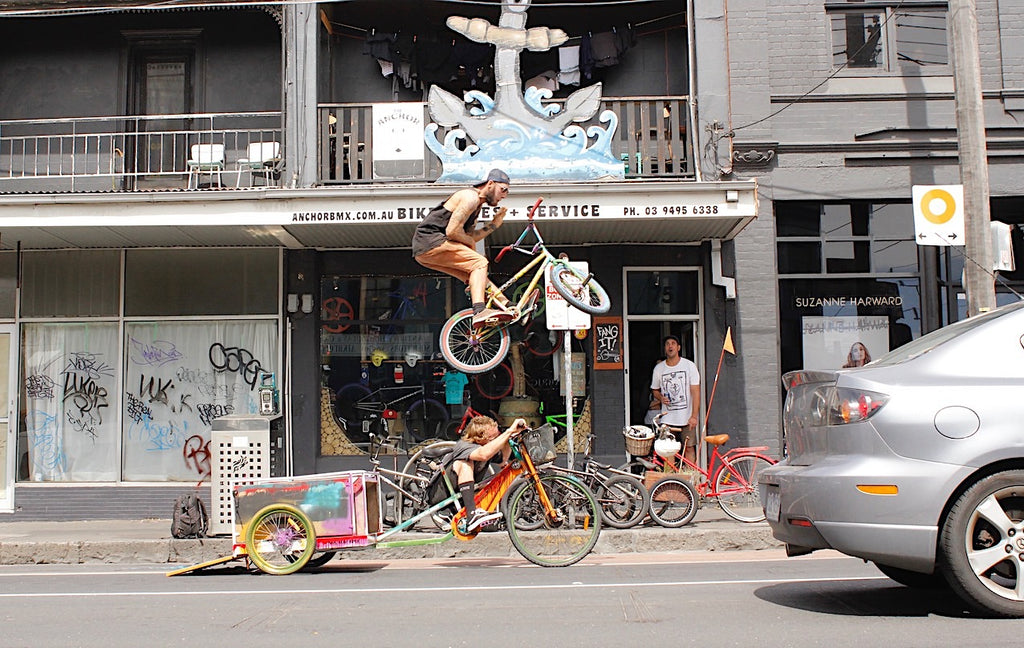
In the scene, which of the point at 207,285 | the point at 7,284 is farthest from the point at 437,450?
the point at 7,284

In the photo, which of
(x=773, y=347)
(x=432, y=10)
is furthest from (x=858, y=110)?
(x=432, y=10)

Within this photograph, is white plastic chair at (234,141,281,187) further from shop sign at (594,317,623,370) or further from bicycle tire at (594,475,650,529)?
bicycle tire at (594,475,650,529)

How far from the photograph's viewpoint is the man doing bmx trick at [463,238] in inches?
322

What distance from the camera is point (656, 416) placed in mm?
11781

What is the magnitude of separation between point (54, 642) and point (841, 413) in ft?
15.1

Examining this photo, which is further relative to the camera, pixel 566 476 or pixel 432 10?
pixel 432 10

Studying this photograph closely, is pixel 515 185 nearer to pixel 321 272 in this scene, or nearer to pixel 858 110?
pixel 321 272

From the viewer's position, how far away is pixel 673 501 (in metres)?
10.2

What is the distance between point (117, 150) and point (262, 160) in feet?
7.11

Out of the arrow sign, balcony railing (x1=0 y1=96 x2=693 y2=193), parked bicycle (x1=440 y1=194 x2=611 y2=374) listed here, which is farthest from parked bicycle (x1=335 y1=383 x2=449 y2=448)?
the arrow sign

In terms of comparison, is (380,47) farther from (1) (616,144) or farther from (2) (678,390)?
(2) (678,390)

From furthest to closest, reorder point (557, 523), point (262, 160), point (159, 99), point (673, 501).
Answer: point (159, 99) → point (262, 160) → point (673, 501) → point (557, 523)

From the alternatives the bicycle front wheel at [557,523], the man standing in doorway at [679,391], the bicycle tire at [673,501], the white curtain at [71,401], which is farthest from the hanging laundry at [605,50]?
the white curtain at [71,401]

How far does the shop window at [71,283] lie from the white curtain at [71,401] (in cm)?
23
